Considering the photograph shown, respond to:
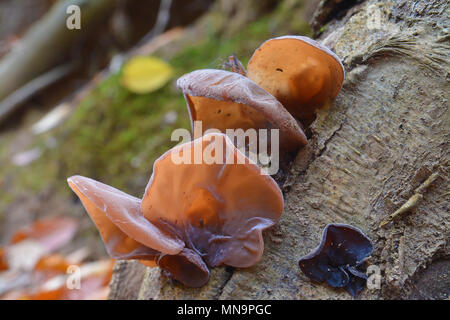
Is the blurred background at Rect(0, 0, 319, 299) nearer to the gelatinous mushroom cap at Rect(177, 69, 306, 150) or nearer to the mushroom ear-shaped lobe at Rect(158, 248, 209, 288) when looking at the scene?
the mushroom ear-shaped lobe at Rect(158, 248, 209, 288)

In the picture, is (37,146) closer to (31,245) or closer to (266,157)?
→ (31,245)

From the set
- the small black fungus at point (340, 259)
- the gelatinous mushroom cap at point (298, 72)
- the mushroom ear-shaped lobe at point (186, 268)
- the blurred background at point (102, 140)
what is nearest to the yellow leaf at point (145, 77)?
the blurred background at point (102, 140)

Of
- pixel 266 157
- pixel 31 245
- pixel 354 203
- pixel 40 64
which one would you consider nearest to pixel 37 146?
pixel 31 245

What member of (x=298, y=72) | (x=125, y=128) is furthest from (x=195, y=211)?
(x=125, y=128)

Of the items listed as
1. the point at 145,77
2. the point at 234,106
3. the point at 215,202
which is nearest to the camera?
the point at 215,202

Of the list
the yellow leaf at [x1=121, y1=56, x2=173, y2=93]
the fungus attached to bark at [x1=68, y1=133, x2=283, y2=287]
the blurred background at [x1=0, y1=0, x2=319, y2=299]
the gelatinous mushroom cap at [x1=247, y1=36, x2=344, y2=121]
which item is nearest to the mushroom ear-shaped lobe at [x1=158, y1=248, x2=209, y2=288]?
the fungus attached to bark at [x1=68, y1=133, x2=283, y2=287]

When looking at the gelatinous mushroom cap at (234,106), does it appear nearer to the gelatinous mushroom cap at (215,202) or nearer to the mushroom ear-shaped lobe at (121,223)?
the gelatinous mushroom cap at (215,202)

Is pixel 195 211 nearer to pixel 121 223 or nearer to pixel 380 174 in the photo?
pixel 121 223
